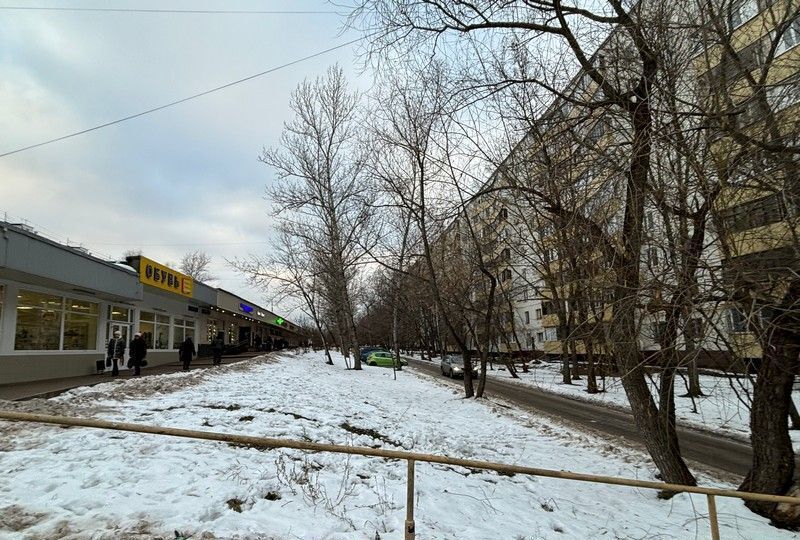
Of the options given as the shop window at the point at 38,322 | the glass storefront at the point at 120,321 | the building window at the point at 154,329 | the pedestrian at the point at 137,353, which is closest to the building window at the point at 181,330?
the building window at the point at 154,329

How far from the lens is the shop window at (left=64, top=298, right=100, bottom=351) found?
16516 mm

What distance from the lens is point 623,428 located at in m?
12.9

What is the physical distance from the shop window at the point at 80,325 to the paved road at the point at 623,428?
54.4ft

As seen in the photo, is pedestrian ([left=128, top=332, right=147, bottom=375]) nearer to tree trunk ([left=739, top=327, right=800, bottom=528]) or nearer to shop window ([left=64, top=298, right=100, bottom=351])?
shop window ([left=64, top=298, right=100, bottom=351])

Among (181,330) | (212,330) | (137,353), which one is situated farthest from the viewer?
(212,330)

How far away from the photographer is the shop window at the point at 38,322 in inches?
563

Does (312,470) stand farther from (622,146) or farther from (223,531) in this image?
(622,146)

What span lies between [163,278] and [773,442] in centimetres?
2203

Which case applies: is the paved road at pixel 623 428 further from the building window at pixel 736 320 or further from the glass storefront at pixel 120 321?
the glass storefront at pixel 120 321

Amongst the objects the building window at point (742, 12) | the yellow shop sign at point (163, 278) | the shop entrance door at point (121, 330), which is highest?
the building window at point (742, 12)

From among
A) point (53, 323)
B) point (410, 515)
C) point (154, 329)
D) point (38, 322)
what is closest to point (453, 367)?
point (154, 329)

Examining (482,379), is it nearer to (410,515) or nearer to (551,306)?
(410,515)

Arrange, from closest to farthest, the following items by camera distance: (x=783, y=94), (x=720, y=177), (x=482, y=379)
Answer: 1. (x=720, y=177)
2. (x=783, y=94)
3. (x=482, y=379)

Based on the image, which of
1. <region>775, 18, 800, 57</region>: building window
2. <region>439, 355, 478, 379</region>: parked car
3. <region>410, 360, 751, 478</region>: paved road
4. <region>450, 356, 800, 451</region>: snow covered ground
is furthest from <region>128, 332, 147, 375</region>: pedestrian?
<region>775, 18, 800, 57</region>: building window
